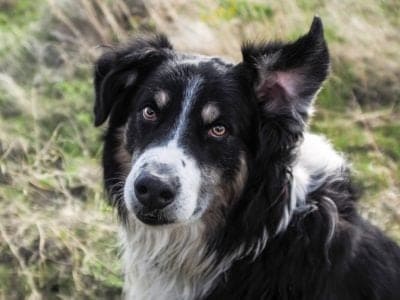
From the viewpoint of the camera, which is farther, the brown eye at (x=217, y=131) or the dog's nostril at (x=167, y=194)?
the brown eye at (x=217, y=131)

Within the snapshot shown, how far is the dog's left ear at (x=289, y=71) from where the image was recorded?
3266mm

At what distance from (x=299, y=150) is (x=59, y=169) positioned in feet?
8.48

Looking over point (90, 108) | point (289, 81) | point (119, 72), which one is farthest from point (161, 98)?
point (90, 108)

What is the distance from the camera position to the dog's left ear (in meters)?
3.27

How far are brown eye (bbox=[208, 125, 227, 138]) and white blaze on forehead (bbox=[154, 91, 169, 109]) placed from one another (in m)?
0.24

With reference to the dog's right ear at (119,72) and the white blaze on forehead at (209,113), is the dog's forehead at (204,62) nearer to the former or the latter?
the dog's right ear at (119,72)

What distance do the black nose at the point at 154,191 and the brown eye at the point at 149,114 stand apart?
38 centimetres

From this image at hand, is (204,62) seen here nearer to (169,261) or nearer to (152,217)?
(152,217)

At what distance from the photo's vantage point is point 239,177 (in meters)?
3.51

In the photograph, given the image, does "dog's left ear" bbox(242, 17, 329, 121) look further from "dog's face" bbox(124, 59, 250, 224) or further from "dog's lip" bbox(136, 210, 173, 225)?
"dog's lip" bbox(136, 210, 173, 225)

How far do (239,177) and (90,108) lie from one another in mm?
2956

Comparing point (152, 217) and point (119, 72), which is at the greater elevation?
point (119, 72)

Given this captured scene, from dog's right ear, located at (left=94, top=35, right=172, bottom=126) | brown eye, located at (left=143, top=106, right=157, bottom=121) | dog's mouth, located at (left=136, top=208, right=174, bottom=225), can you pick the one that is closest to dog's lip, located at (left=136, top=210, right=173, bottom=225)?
dog's mouth, located at (left=136, top=208, right=174, bottom=225)

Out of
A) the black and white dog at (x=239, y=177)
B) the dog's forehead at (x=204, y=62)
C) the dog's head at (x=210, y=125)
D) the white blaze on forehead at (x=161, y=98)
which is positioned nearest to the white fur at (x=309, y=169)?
the black and white dog at (x=239, y=177)
